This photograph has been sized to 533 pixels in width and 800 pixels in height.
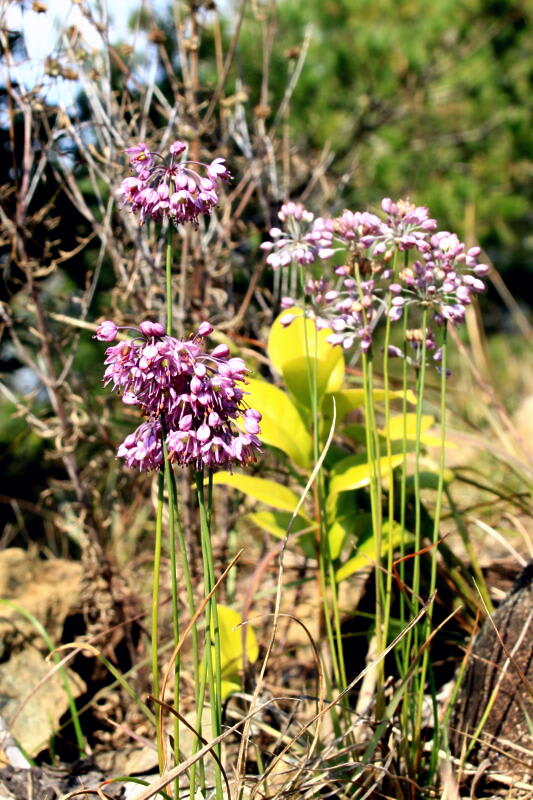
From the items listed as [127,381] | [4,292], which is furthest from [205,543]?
[4,292]

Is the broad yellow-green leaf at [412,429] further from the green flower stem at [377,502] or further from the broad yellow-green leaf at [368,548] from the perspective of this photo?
the green flower stem at [377,502]

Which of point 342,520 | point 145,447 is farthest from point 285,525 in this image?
point 145,447

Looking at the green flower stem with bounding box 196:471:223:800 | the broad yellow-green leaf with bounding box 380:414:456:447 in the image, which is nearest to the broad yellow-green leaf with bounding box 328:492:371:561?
the broad yellow-green leaf with bounding box 380:414:456:447

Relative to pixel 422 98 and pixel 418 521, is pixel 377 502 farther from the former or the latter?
pixel 422 98

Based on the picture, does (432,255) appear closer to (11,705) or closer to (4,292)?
(11,705)

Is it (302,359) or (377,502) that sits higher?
(302,359)
